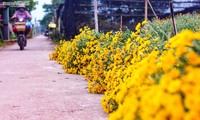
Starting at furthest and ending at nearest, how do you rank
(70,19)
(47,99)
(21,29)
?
(21,29), (70,19), (47,99)

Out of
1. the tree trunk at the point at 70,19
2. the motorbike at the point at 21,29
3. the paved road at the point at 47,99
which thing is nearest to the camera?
the paved road at the point at 47,99

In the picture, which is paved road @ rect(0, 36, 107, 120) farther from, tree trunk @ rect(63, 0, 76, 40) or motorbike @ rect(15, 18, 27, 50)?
motorbike @ rect(15, 18, 27, 50)

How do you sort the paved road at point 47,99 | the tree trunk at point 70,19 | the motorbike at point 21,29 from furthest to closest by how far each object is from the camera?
the motorbike at point 21,29, the tree trunk at point 70,19, the paved road at point 47,99

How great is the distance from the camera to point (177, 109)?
4.37 feet

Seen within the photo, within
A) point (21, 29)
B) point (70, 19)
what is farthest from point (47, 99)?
point (21, 29)

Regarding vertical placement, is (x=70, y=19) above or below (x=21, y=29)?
above

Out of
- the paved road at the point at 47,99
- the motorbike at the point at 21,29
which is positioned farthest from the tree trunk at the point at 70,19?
the paved road at the point at 47,99

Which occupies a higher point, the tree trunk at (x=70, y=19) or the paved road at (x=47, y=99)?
the tree trunk at (x=70, y=19)

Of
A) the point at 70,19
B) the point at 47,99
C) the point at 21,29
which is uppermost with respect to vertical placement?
the point at 70,19

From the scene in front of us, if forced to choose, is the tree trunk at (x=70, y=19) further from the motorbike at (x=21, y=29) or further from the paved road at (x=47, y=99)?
the paved road at (x=47, y=99)

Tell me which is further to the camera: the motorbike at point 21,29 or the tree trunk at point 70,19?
the motorbike at point 21,29

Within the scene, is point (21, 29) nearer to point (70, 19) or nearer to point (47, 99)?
point (70, 19)

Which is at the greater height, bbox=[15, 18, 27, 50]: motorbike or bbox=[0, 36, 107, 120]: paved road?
Result: bbox=[15, 18, 27, 50]: motorbike

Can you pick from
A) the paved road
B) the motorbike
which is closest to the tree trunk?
the motorbike
